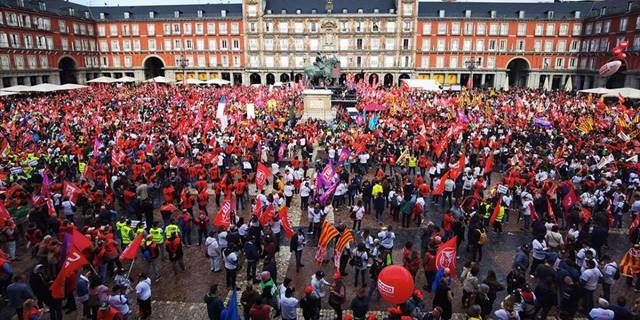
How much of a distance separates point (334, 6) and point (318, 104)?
4282 centimetres

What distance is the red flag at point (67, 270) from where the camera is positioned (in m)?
8.68

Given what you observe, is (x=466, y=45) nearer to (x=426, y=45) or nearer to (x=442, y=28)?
(x=442, y=28)

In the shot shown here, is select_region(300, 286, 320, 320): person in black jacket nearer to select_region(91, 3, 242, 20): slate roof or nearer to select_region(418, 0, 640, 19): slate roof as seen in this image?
select_region(418, 0, 640, 19): slate roof

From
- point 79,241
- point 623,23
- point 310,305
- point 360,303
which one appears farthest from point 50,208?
point 623,23

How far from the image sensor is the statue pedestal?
32688mm

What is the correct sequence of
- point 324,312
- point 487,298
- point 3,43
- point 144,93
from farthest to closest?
point 3,43 < point 144,93 < point 324,312 < point 487,298

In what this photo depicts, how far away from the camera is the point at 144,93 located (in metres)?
46.0

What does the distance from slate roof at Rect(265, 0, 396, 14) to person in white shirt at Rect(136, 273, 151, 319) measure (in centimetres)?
6608

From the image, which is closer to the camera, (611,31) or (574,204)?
(574,204)

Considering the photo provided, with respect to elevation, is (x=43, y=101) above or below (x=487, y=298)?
above

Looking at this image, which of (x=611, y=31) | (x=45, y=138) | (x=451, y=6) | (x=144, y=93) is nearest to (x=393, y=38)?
(x=451, y=6)

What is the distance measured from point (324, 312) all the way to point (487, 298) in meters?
3.58

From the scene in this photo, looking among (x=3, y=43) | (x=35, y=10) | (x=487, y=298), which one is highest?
(x=35, y=10)

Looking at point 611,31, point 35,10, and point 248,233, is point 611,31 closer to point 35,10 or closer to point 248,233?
point 248,233
